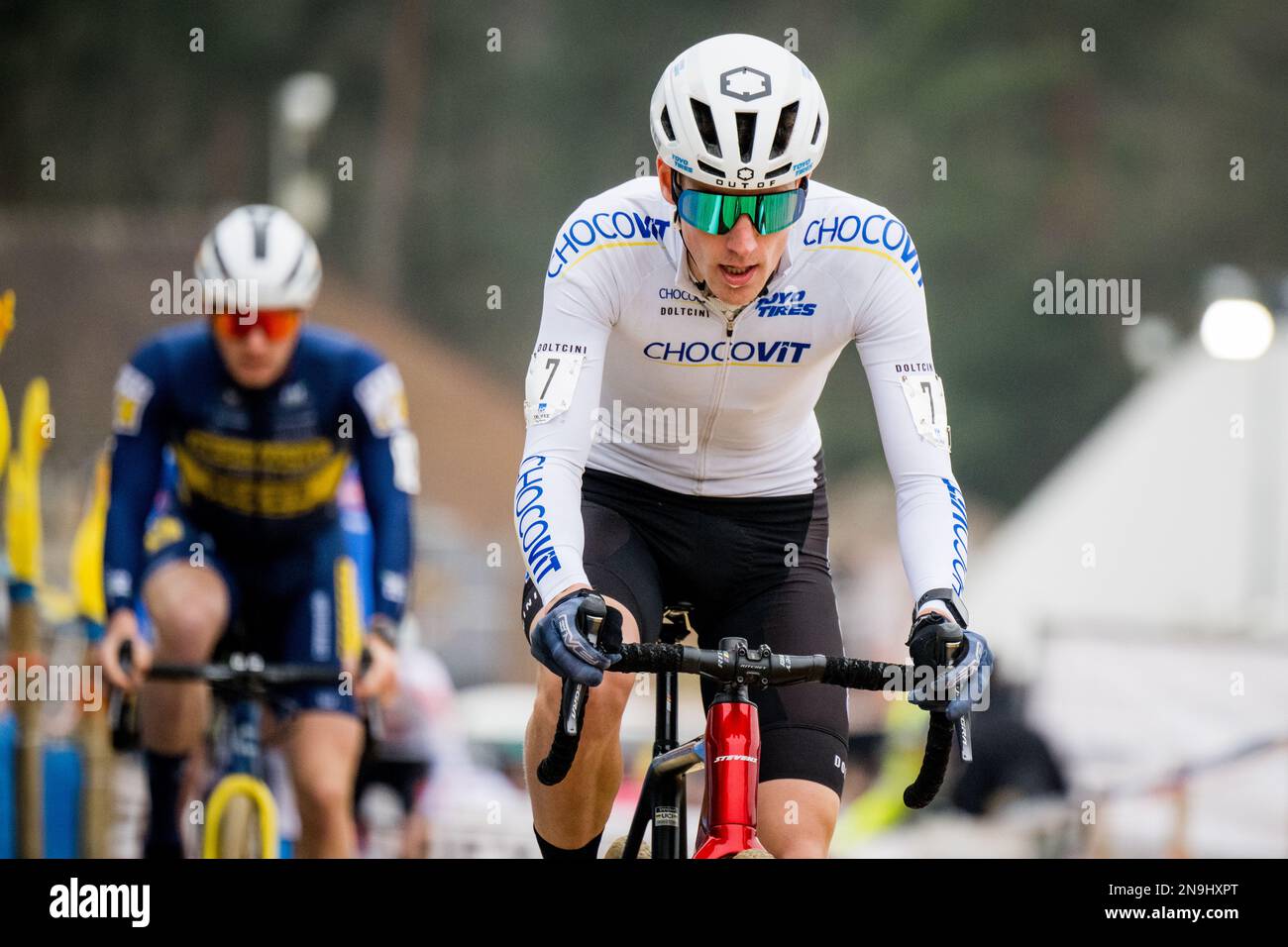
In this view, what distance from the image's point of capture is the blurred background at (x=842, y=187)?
1675cm

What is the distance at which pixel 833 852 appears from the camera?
10867 millimetres

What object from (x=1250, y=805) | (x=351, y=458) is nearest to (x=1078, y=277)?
(x=1250, y=805)

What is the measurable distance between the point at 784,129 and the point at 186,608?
11.1 feet

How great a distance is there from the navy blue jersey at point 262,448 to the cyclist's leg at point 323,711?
165 millimetres

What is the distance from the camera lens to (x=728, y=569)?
A: 439 cm

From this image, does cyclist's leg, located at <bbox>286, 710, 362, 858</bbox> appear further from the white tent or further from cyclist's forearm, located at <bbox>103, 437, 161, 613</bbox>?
the white tent

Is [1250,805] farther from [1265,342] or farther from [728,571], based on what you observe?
[728,571]

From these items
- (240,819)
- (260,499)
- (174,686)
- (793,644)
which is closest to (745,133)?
(793,644)

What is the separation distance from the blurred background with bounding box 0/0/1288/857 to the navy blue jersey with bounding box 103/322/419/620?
545cm

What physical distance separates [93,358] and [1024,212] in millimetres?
14183

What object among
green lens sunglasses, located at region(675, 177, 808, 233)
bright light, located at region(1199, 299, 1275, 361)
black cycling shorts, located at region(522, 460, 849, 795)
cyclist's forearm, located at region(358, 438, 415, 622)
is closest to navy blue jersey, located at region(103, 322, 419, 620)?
cyclist's forearm, located at region(358, 438, 415, 622)

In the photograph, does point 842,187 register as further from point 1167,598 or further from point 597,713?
point 597,713

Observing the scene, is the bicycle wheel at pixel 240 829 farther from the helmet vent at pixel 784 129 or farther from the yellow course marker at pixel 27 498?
the helmet vent at pixel 784 129
